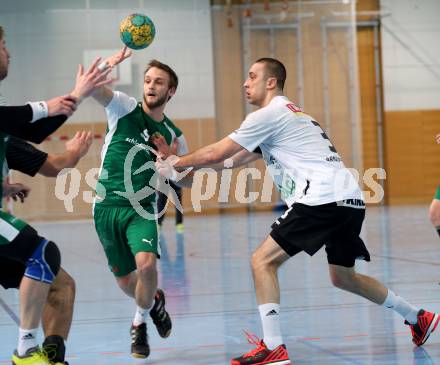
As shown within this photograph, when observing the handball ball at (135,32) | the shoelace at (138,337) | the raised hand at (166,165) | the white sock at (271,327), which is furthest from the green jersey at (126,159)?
the white sock at (271,327)

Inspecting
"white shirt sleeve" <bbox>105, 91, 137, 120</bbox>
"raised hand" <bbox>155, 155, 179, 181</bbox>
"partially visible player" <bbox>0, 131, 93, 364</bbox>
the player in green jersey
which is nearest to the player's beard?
the player in green jersey

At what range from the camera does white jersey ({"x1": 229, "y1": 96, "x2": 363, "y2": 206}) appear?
18.1 ft

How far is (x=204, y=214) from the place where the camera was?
22031mm

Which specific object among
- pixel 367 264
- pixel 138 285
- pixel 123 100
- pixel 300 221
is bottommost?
pixel 367 264

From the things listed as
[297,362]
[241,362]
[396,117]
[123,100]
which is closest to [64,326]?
[241,362]

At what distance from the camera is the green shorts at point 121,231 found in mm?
6090

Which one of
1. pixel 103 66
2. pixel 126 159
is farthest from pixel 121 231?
pixel 103 66

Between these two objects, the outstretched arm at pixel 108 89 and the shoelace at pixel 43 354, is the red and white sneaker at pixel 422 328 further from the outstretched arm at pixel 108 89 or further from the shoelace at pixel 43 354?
the outstretched arm at pixel 108 89

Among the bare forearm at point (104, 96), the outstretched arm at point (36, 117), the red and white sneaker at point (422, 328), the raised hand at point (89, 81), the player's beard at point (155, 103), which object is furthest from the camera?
the player's beard at point (155, 103)

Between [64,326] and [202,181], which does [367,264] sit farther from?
[202,181]

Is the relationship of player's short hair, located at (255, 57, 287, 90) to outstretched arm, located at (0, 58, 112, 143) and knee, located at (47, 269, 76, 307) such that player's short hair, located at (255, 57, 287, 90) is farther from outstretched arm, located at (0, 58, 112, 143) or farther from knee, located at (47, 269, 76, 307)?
knee, located at (47, 269, 76, 307)

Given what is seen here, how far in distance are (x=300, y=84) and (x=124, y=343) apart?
1696cm

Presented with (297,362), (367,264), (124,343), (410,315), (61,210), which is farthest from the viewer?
(61,210)

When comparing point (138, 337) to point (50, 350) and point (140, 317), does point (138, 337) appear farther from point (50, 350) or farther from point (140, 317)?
point (50, 350)
